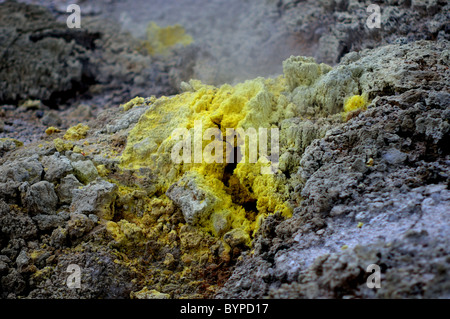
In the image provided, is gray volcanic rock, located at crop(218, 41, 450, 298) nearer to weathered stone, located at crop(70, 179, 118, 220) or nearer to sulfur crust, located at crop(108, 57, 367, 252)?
sulfur crust, located at crop(108, 57, 367, 252)

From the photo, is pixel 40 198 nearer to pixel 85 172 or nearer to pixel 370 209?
pixel 85 172

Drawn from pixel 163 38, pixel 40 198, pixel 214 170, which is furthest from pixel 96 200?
pixel 163 38

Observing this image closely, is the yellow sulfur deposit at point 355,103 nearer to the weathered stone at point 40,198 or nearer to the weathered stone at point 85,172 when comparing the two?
the weathered stone at point 85,172

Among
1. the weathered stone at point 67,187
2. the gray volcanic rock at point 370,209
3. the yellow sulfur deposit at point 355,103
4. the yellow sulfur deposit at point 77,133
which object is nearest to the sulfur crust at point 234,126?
the yellow sulfur deposit at point 355,103
